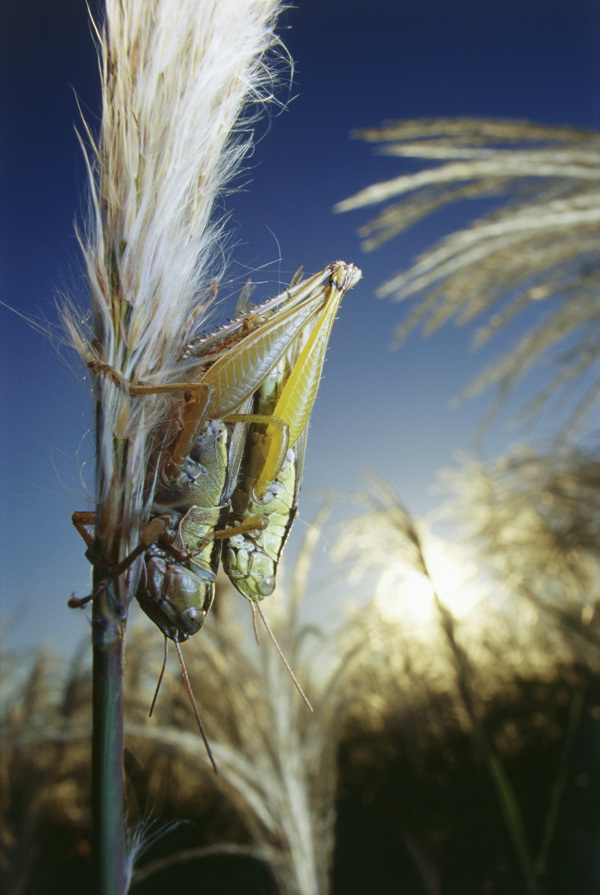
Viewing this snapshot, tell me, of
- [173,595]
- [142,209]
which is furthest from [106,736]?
[142,209]

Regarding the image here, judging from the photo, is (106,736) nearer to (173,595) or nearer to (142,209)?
(173,595)

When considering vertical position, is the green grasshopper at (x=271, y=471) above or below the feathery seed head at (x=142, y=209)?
below

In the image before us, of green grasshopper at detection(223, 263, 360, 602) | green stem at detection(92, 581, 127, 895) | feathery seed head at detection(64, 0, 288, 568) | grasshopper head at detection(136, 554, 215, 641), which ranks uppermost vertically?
feathery seed head at detection(64, 0, 288, 568)

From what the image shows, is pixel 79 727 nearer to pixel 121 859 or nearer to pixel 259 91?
pixel 121 859

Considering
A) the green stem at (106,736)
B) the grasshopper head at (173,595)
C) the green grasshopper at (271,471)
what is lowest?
the green stem at (106,736)

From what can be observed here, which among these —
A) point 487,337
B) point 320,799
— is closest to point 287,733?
point 320,799

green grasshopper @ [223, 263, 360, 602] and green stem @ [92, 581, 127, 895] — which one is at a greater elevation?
green grasshopper @ [223, 263, 360, 602]
